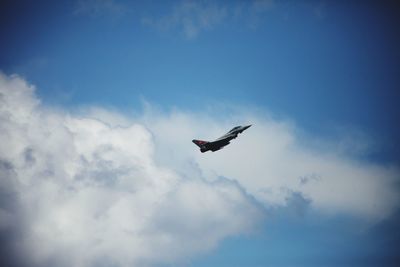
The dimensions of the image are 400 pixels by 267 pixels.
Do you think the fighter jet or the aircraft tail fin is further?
the aircraft tail fin

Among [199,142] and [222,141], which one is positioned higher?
[199,142]

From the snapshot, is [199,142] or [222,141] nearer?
[222,141]

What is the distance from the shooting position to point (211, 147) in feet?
292

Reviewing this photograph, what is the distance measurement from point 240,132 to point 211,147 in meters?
8.87

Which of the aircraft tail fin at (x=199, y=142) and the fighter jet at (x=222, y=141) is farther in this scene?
the aircraft tail fin at (x=199, y=142)

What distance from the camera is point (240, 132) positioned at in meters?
89.8
